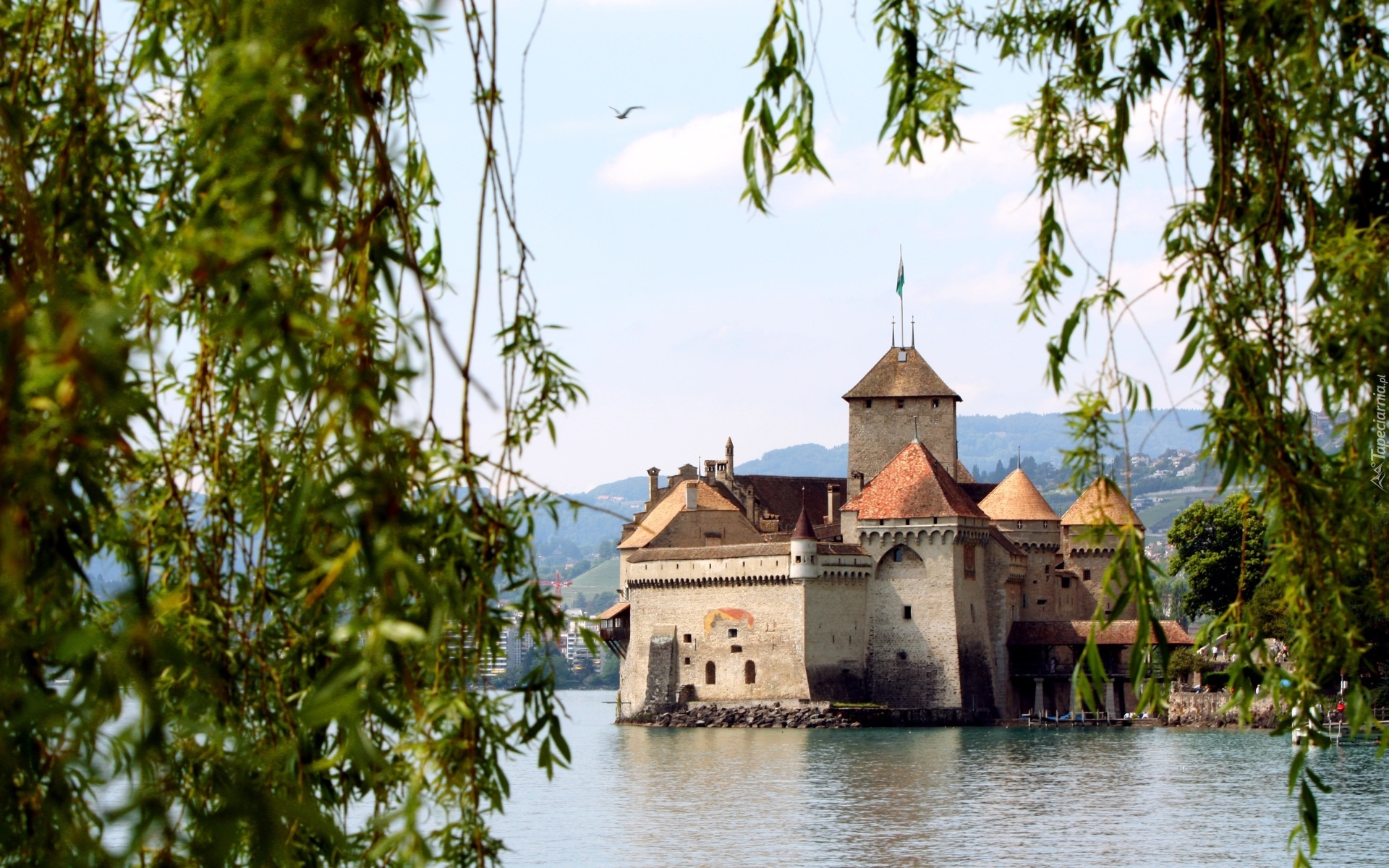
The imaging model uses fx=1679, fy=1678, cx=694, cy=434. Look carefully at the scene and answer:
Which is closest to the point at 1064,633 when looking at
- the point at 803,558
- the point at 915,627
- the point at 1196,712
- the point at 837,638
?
the point at 915,627

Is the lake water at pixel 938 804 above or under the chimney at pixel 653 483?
under

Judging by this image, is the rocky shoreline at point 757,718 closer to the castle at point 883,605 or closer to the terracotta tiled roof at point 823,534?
the castle at point 883,605

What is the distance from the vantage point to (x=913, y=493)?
51.7 metres

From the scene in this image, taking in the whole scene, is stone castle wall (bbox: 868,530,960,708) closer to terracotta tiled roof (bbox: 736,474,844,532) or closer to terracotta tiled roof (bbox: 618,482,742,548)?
terracotta tiled roof (bbox: 618,482,742,548)

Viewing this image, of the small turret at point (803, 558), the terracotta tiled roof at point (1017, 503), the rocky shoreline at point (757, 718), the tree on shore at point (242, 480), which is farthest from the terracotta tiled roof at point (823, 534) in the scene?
the tree on shore at point (242, 480)

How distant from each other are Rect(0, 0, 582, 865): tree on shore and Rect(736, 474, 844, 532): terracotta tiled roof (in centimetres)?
5615

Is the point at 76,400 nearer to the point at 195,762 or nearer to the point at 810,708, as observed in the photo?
the point at 195,762

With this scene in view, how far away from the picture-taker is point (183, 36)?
14.2 ft

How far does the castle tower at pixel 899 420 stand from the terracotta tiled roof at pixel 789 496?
8.09ft

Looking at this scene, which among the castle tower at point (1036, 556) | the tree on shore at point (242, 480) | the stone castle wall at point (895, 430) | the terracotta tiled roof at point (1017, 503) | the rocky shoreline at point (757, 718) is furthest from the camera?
the stone castle wall at point (895, 430)

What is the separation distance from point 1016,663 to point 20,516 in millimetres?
52348

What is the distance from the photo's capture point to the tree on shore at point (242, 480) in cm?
249

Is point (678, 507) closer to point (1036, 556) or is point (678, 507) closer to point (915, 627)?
point (915, 627)

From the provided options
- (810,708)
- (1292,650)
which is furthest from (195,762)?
(810,708)
